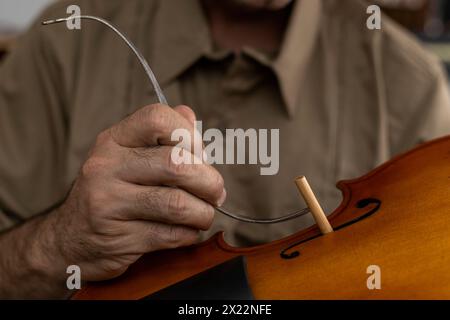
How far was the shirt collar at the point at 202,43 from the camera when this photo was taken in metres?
0.70

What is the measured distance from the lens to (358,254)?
15.9 inches

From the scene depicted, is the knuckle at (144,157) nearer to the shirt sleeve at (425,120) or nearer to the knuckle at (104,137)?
the knuckle at (104,137)

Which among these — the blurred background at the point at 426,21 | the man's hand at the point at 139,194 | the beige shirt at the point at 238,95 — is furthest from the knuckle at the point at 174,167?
the blurred background at the point at 426,21

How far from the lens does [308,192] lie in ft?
1.46

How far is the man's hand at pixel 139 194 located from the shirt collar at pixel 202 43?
0.28m

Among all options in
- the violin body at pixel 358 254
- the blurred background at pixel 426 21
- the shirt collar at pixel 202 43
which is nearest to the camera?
the violin body at pixel 358 254

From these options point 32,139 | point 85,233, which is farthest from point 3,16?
point 85,233

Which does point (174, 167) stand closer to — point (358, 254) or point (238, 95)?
point (358, 254)

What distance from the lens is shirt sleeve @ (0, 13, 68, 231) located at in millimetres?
749

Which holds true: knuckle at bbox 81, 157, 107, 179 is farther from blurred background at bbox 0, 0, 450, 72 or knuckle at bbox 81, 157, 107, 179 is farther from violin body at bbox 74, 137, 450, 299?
blurred background at bbox 0, 0, 450, 72

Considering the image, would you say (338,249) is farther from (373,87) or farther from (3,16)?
(3,16)

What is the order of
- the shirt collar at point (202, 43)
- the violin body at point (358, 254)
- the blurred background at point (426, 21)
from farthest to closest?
the blurred background at point (426, 21) → the shirt collar at point (202, 43) → the violin body at point (358, 254)

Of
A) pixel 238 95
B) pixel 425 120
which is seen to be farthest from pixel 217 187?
pixel 425 120

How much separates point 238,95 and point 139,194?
1.02ft
